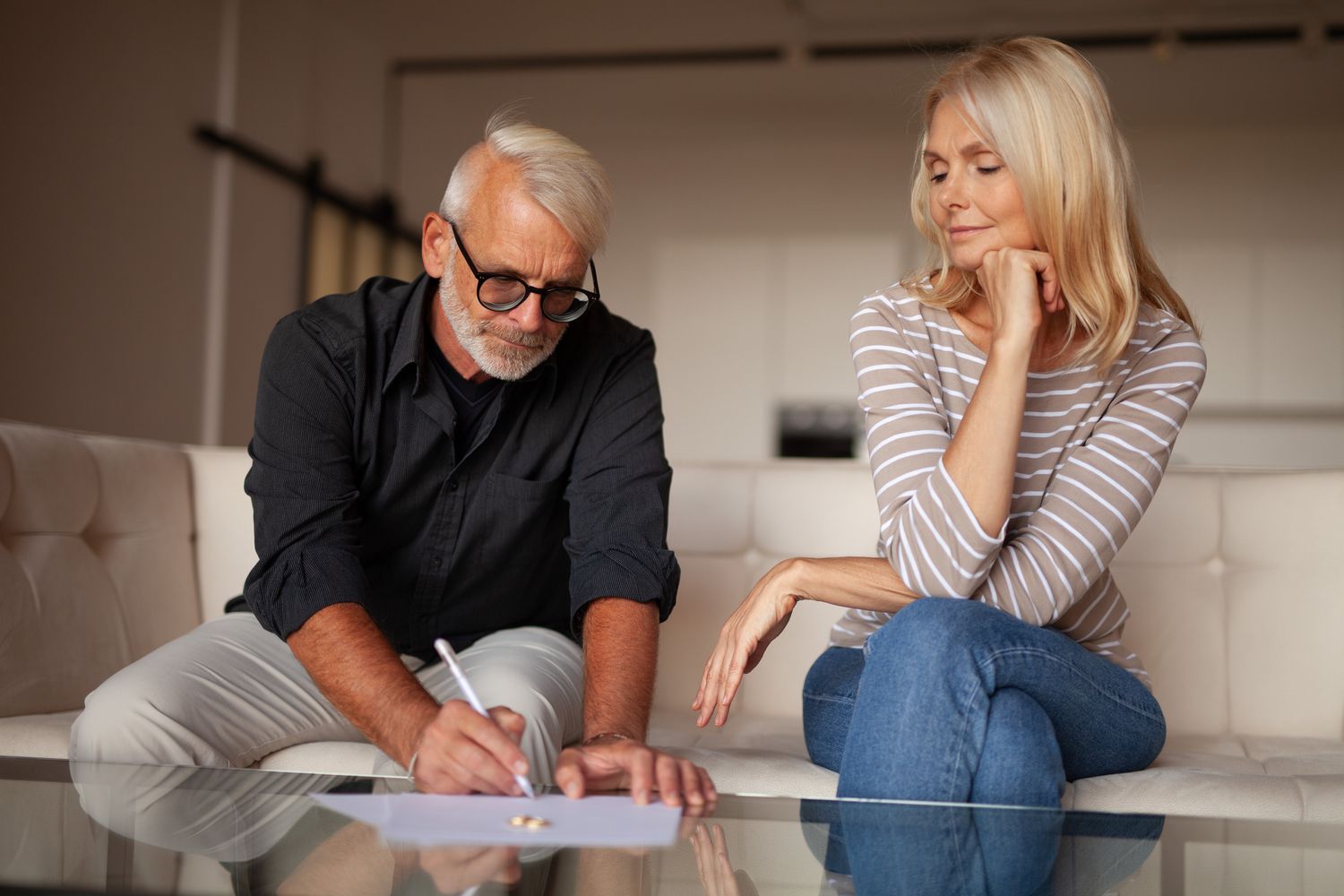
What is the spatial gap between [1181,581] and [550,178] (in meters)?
1.25

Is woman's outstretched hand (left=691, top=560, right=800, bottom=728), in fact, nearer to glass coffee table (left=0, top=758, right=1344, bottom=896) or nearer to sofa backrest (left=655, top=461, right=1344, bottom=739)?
glass coffee table (left=0, top=758, right=1344, bottom=896)

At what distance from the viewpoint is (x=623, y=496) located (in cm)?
175

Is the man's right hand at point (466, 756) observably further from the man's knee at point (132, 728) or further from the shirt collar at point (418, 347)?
the shirt collar at point (418, 347)

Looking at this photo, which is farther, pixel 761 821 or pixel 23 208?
pixel 23 208

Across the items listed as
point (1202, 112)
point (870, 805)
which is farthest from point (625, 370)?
point (1202, 112)

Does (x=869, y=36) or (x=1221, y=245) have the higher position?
(x=869, y=36)

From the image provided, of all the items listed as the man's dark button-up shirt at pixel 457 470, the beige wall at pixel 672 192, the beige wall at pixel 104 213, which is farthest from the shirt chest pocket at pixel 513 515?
the beige wall at pixel 672 192

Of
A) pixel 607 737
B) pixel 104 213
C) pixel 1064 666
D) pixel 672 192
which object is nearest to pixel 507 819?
pixel 607 737

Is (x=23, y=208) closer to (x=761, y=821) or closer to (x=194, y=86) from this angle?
(x=194, y=86)

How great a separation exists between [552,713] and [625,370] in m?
0.55

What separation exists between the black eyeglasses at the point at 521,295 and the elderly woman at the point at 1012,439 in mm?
381

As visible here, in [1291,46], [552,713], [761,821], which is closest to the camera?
[761,821]

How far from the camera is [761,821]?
994 mm

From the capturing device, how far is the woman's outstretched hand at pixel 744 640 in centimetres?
141
